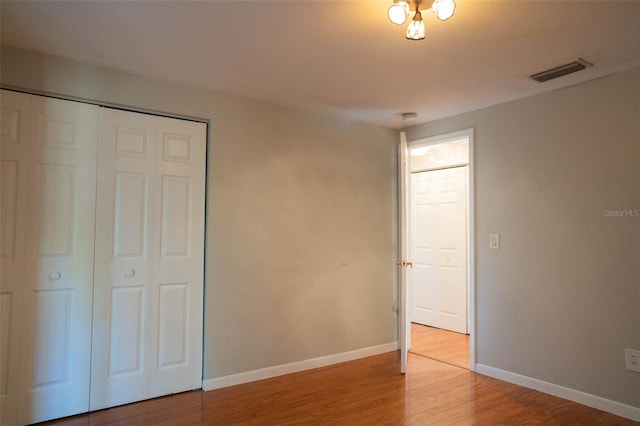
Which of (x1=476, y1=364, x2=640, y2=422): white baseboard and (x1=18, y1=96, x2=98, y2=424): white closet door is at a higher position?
(x1=18, y1=96, x2=98, y2=424): white closet door

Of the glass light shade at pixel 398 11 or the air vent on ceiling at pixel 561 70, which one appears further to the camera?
the air vent on ceiling at pixel 561 70

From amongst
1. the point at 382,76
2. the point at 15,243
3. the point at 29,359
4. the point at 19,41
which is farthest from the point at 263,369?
the point at 19,41

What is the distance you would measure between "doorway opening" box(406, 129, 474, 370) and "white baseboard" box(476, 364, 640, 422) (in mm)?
1196

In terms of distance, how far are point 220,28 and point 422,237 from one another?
4243 mm

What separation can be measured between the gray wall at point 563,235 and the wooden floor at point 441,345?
482 mm

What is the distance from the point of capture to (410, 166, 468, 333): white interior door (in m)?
5.29

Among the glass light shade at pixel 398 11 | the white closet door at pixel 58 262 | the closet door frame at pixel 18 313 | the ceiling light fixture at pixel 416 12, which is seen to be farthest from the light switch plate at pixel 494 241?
the closet door frame at pixel 18 313

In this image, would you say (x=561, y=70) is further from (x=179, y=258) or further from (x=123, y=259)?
(x=123, y=259)

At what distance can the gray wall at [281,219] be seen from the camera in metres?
3.19

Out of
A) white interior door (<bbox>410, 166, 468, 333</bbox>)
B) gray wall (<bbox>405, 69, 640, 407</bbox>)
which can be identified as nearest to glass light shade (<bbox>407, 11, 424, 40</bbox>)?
gray wall (<bbox>405, 69, 640, 407</bbox>)

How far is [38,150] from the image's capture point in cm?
271

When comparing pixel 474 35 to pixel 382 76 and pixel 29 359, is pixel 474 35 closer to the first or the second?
pixel 382 76

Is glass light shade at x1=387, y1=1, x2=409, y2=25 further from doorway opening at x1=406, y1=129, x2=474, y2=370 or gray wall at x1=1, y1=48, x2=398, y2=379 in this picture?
doorway opening at x1=406, y1=129, x2=474, y2=370

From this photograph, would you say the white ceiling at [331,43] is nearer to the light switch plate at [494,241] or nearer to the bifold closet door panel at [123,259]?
the bifold closet door panel at [123,259]
